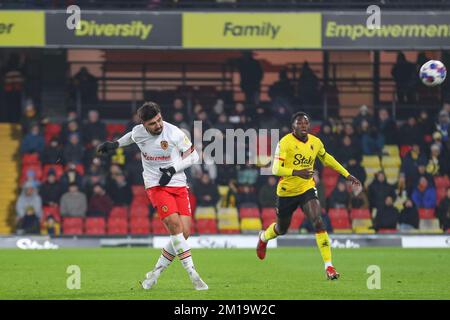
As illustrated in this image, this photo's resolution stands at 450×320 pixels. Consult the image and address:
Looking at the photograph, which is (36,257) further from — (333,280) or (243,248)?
(333,280)

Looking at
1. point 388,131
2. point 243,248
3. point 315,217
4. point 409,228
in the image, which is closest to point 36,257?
point 243,248

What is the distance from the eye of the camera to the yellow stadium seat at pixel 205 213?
1019 inches

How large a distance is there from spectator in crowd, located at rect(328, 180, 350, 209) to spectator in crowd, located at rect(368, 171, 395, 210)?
59cm

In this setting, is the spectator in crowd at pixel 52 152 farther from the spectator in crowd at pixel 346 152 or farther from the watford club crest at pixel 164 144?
the watford club crest at pixel 164 144

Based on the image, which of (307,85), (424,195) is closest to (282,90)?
(307,85)

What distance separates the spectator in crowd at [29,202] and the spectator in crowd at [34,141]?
1693mm

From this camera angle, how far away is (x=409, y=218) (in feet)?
83.9

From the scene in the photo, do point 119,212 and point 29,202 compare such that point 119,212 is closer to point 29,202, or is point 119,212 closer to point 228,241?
point 29,202

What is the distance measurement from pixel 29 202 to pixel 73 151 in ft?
6.33

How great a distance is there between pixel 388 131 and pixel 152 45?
6.55m

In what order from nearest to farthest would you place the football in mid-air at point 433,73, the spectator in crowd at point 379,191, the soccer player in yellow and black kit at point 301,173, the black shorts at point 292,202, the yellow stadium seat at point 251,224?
1. the soccer player in yellow and black kit at point 301,173
2. the black shorts at point 292,202
3. the football in mid-air at point 433,73
4. the spectator in crowd at point 379,191
5. the yellow stadium seat at point 251,224

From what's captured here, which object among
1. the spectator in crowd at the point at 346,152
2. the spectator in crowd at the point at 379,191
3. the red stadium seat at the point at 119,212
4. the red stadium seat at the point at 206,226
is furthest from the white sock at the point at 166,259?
the spectator in crowd at the point at 346,152

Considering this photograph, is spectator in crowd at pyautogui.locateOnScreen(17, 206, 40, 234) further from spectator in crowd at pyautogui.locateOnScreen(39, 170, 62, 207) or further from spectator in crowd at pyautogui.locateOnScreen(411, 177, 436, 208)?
spectator in crowd at pyautogui.locateOnScreen(411, 177, 436, 208)

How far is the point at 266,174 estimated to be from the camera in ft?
87.9
